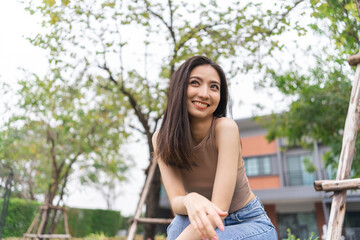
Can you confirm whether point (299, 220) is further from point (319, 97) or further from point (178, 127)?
point (178, 127)

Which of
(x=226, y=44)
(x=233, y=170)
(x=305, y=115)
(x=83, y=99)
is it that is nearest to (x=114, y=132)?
(x=83, y=99)

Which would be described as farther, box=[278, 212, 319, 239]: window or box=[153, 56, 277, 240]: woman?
box=[278, 212, 319, 239]: window

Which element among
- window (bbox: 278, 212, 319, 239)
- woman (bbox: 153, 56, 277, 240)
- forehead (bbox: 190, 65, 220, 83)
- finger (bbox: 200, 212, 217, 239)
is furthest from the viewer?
window (bbox: 278, 212, 319, 239)

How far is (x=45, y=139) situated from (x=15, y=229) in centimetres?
287

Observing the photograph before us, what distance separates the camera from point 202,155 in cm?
166

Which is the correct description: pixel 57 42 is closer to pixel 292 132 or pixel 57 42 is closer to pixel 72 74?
pixel 72 74

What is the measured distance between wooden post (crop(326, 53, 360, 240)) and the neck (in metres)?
2.25

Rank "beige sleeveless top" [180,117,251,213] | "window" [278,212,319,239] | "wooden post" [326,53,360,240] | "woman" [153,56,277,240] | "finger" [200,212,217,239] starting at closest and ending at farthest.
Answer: "finger" [200,212,217,239] < "woman" [153,56,277,240] < "beige sleeveless top" [180,117,251,213] < "wooden post" [326,53,360,240] < "window" [278,212,319,239]

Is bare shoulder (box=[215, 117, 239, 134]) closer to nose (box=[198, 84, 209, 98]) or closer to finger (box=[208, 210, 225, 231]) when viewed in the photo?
nose (box=[198, 84, 209, 98])

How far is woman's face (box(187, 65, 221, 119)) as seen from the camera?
1689 mm

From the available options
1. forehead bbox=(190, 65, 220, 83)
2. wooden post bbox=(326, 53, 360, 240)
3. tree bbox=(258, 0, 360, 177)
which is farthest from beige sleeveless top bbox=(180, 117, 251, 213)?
tree bbox=(258, 0, 360, 177)

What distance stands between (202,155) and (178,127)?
7.6 inches

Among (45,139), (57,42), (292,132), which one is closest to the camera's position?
(57,42)

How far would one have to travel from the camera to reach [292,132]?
344 inches
